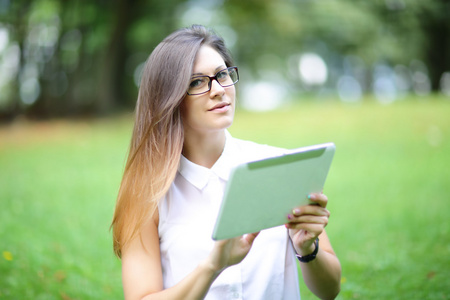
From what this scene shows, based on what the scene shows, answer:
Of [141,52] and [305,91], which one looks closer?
[141,52]

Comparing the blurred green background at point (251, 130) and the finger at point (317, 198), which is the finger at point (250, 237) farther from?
the blurred green background at point (251, 130)

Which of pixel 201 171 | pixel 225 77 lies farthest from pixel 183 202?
pixel 225 77

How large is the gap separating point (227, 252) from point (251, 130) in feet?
32.4

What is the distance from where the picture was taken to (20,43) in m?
15.0

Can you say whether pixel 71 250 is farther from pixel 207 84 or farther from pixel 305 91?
pixel 305 91

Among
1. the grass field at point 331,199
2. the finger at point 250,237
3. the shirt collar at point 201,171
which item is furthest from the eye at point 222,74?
A: the grass field at point 331,199

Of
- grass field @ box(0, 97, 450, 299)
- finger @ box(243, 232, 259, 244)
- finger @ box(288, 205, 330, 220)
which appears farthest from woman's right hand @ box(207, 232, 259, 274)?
grass field @ box(0, 97, 450, 299)

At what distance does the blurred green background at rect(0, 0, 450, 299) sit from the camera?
4555 mm

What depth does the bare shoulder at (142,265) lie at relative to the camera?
6.41ft

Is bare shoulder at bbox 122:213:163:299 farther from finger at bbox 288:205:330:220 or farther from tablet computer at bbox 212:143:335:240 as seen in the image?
finger at bbox 288:205:330:220

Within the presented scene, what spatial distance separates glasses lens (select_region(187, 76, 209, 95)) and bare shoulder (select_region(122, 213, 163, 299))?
23.7 inches

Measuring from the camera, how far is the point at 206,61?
6.78 feet

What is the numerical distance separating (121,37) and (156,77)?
47.8 ft

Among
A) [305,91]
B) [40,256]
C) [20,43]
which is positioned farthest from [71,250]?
[305,91]
